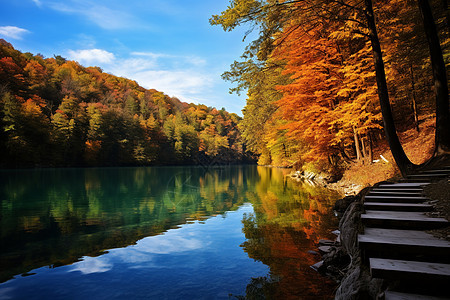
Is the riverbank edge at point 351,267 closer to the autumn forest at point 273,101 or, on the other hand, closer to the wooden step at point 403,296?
the wooden step at point 403,296

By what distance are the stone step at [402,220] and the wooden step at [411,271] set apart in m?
1.17

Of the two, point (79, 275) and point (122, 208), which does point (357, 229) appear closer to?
point (79, 275)

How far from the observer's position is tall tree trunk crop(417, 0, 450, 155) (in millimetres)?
7027

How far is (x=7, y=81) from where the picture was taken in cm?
4675

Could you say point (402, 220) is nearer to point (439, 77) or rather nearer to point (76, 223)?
point (439, 77)

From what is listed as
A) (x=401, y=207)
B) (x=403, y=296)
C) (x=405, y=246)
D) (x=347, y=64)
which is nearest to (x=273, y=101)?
(x=347, y=64)

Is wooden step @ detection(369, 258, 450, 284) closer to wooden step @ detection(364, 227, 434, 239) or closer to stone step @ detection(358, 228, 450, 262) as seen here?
stone step @ detection(358, 228, 450, 262)

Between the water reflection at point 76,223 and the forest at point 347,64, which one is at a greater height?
the forest at point 347,64

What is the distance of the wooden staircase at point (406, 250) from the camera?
2178 millimetres

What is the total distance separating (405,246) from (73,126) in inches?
2292

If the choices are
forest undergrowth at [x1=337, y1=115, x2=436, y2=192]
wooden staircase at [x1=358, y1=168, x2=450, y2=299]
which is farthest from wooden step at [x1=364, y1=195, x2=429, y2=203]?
forest undergrowth at [x1=337, y1=115, x2=436, y2=192]

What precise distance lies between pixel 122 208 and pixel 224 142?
7998cm

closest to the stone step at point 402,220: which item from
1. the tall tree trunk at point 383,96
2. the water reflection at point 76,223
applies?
the tall tree trunk at point 383,96

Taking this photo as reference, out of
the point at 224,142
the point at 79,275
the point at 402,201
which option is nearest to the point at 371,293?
the point at 402,201
